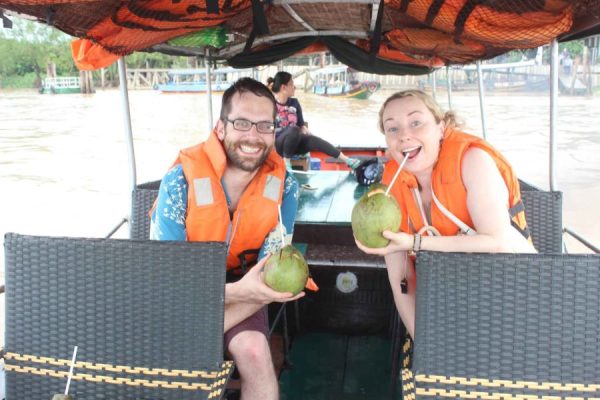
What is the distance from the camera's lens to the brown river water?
840 cm

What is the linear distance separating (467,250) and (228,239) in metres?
1.04

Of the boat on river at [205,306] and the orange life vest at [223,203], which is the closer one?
the boat on river at [205,306]

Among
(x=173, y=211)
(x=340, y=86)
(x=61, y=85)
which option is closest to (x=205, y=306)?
(x=173, y=211)

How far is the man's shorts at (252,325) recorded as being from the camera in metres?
2.23

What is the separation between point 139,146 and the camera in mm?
15078

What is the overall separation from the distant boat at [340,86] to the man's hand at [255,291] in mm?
26491

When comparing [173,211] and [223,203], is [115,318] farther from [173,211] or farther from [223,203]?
[223,203]

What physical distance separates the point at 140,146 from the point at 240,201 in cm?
1336

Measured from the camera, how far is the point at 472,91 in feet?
95.8

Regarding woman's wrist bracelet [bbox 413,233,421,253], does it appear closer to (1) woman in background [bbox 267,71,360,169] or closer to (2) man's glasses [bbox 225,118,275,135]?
(2) man's glasses [bbox 225,118,275,135]

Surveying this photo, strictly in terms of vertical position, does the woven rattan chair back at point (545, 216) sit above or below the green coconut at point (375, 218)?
below

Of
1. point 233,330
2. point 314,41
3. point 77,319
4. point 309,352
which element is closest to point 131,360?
point 77,319

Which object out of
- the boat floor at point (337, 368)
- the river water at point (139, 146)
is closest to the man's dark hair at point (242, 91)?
the boat floor at point (337, 368)

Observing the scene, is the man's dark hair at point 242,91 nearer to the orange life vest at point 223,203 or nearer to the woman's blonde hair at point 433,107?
the orange life vest at point 223,203
